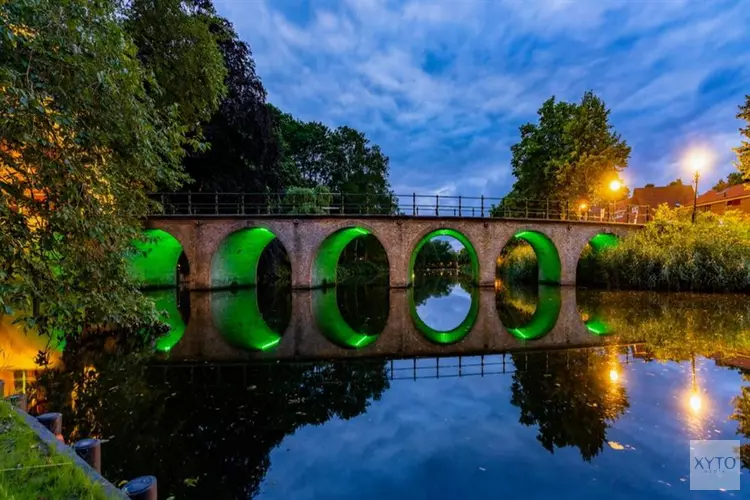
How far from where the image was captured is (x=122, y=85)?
15.2 feet

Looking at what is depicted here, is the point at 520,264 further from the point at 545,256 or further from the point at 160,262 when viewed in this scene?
the point at 160,262


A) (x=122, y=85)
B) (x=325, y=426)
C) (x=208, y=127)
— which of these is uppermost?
(x=208, y=127)

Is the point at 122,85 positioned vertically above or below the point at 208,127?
below

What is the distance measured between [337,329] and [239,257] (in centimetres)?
1293

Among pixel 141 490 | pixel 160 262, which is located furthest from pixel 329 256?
pixel 141 490

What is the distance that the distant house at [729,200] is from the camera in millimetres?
31797

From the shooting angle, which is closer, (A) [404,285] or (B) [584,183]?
(A) [404,285]

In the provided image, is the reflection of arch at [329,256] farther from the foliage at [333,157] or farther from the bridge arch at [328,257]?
the foliage at [333,157]

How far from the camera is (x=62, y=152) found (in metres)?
3.44

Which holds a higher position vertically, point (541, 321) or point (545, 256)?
point (545, 256)

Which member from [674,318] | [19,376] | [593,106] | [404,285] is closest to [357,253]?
[404,285]

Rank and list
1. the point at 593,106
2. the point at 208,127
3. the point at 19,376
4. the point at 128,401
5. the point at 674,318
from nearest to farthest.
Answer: the point at 128,401, the point at 19,376, the point at 674,318, the point at 208,127, the point at 593,106

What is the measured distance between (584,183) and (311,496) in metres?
26.7

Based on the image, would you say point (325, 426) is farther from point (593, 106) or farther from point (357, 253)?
point (357, 253)
